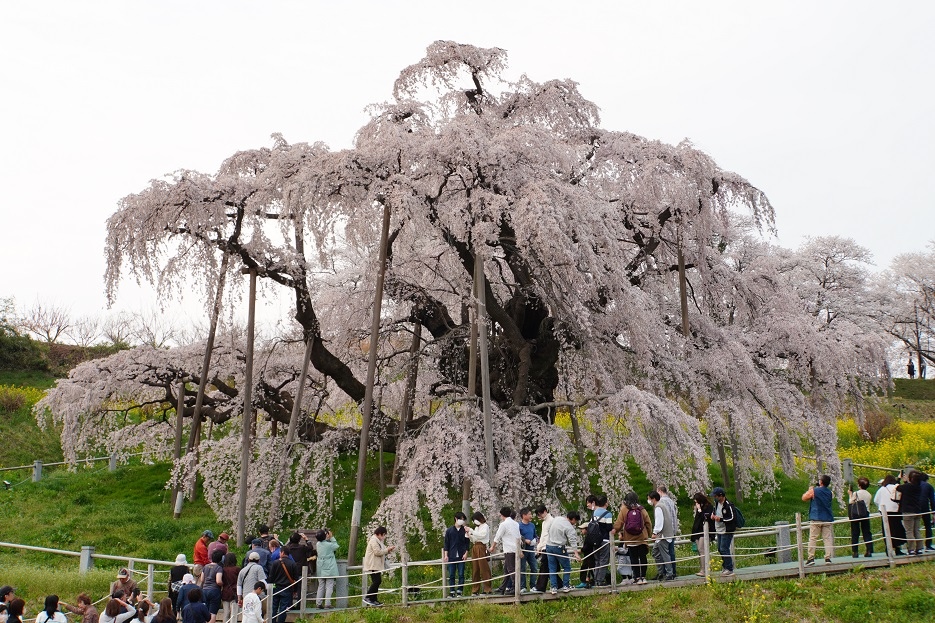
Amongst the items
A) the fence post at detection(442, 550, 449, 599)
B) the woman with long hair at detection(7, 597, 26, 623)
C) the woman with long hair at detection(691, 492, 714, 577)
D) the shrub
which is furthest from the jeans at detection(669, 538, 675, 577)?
the shrub

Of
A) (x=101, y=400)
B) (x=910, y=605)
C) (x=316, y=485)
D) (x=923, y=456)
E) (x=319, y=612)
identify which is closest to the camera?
(x=910, y=605)

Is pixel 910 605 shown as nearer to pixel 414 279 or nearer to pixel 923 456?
pixel 414 279

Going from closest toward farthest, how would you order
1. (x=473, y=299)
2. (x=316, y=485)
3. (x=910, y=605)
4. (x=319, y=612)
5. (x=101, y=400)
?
(x=910, y=605)
(x=319, y=612)
(x=473, y=299)
(x=316, y=485)
(x=101, y=400)

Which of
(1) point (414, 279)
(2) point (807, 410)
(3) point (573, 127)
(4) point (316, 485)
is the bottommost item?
(4) point (316, 485)

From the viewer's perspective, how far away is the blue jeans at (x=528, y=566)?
13883 mm

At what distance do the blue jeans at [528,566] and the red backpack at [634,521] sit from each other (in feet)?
5.07

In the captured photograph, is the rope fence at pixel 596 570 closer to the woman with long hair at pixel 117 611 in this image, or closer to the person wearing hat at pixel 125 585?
the person wearing hat at pixel 125 585

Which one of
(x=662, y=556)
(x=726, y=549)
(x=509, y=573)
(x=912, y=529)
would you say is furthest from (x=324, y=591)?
(x=912, y=529)

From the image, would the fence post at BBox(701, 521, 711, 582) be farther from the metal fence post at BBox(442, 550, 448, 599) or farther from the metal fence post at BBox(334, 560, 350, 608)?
the metal fence post at BBox(334, 560, 350, 608)

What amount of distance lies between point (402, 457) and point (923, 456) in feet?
68.0

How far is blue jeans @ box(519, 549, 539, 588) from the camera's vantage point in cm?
1388

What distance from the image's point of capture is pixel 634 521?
13.4 m

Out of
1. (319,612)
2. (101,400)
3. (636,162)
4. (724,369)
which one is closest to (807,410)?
(724,369)

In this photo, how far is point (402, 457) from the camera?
20250 mm
